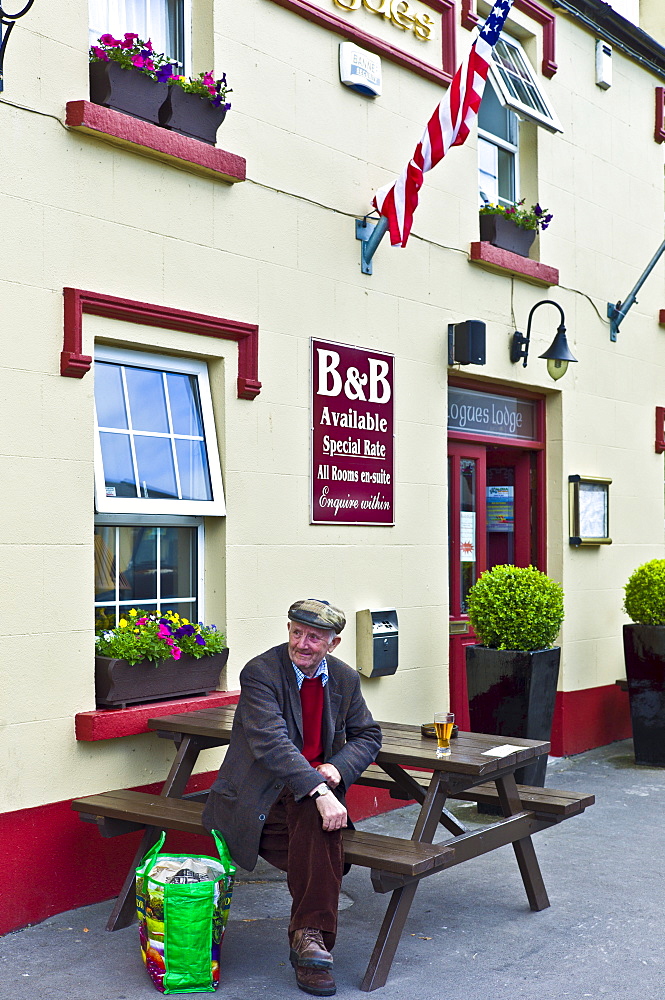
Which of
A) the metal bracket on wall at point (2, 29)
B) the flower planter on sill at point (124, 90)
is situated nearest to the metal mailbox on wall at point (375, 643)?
the flower planter on sill at point (124, 90)

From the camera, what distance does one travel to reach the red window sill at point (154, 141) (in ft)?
17.8

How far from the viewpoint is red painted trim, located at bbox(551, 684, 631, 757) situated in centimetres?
902

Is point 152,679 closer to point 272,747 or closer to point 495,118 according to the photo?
point 272,747

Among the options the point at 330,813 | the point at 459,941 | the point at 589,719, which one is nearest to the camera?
the point at 330,813

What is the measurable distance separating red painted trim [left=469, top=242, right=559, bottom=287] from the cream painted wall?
9cm

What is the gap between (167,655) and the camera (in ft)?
18.7

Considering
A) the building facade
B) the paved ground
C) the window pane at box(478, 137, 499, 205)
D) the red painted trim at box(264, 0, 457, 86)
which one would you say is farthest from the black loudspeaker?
the paved ground

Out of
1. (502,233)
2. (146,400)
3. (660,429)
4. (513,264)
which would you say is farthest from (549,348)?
(146,400)

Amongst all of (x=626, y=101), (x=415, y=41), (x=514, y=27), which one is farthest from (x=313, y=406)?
(x=626, y=101)

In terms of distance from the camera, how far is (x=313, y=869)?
448 cm

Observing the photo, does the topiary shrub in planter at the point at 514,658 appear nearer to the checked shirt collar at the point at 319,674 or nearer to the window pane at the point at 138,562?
the window pane at the point at 138,562

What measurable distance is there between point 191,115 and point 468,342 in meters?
2.57

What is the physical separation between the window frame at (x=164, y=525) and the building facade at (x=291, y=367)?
0.05ft

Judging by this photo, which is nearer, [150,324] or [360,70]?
[150,324]
